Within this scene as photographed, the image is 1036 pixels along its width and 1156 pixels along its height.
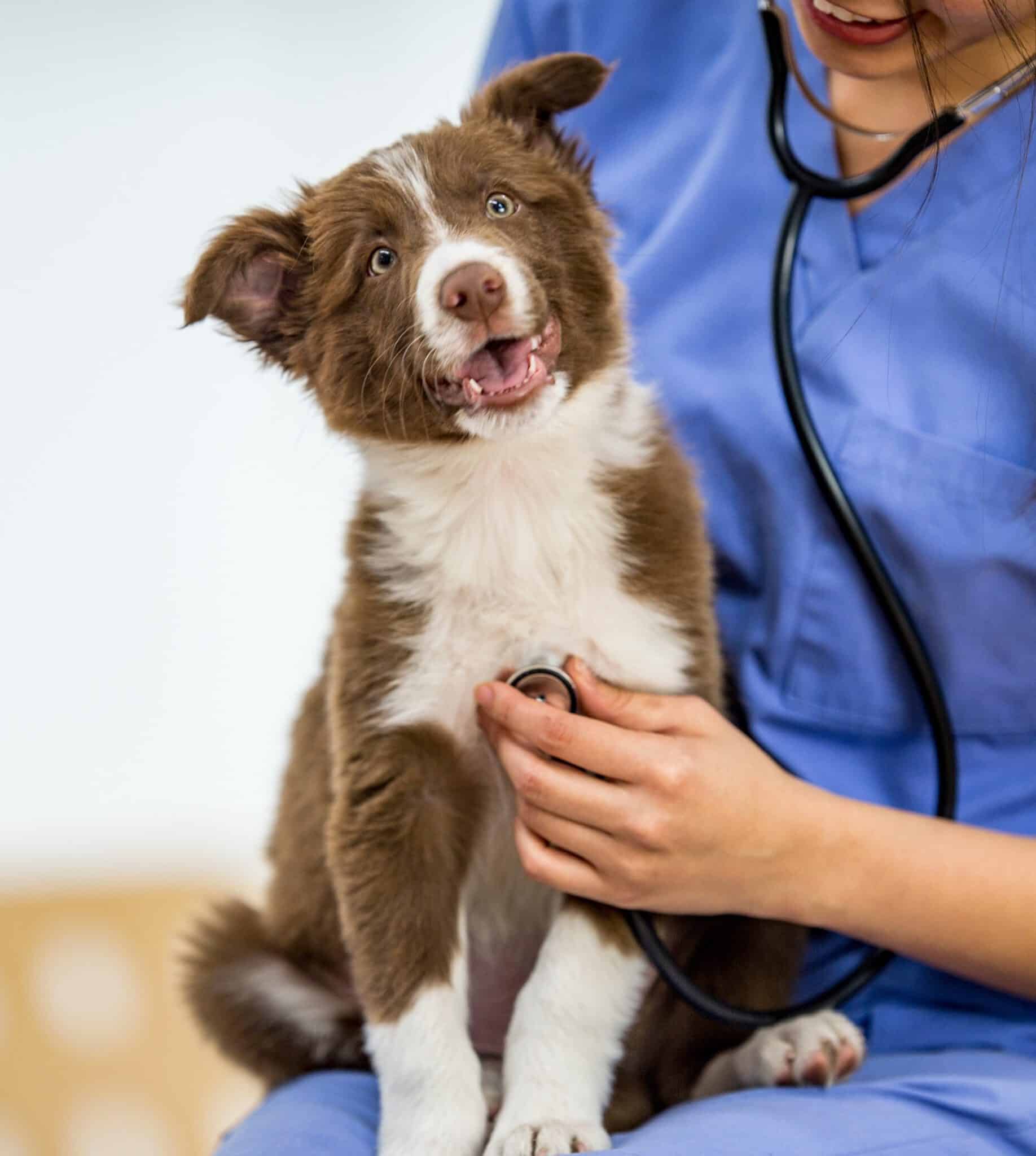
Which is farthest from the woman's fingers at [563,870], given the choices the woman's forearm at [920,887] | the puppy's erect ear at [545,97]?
the puppy's erect ear at [545,97]

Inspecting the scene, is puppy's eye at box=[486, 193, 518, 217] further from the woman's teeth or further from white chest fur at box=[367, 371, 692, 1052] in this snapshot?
the woman's teeth

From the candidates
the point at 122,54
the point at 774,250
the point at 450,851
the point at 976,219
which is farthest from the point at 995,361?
the point at 122,54

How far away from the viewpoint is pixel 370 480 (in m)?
1.79

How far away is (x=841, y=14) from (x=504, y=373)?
586mm

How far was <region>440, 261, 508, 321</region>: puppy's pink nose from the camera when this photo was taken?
1431 millimetres

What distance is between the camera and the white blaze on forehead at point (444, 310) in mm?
1465

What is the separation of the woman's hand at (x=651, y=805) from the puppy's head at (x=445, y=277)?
0.36 m

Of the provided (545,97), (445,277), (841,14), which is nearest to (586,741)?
(445,277)

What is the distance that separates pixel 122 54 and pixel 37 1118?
8.28 ft

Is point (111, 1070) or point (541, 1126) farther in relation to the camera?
point (111, 1070)

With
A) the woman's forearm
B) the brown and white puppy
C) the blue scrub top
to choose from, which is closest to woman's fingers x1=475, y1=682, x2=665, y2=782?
the brown and white puppy

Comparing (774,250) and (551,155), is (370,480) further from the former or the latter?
(774,250)

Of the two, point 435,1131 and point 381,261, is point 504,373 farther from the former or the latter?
point 435,1131

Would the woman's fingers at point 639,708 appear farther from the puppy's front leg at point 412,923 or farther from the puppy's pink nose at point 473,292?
the puppy's pink nose at point 473,292
